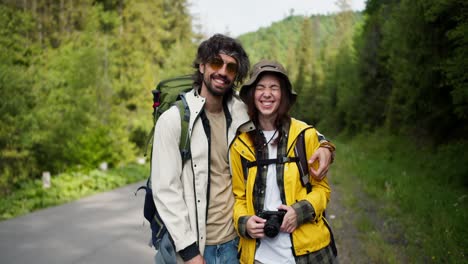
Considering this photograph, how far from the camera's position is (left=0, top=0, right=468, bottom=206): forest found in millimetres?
12812

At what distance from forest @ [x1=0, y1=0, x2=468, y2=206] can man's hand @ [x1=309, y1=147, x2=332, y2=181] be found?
1.74 metres

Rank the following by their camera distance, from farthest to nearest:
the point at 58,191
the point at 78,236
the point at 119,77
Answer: the point at 119,77, the point at 58,191, the point at 78,236

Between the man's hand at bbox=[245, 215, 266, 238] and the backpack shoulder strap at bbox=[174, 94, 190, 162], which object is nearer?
the man's hand at bbox=[245, 215, 266, 238]

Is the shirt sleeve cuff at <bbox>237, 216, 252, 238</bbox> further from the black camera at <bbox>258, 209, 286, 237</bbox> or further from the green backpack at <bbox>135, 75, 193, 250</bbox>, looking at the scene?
the green backpack at <bbox>135, 75, 193, 250</bbox>

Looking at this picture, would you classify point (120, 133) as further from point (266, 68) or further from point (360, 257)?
point (266, 68)

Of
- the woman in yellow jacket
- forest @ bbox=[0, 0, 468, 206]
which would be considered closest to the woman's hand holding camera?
the woman in yellow jacket

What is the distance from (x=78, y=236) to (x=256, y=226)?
18.7 feet

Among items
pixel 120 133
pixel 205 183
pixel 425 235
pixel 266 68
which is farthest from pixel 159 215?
pixel 120 133

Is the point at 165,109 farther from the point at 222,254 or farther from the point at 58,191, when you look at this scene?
the point at 58,191

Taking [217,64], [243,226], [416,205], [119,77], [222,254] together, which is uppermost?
[217,64]

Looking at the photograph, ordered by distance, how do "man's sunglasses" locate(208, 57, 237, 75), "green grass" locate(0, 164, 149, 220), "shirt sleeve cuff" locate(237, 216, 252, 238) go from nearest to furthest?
"shirt sleeve cuff" locate(237, 216, 252, 238) → "man's sunglasses" locate(208, 57, 237, 75) → "green grass" locate(0, 164, 149, 220)

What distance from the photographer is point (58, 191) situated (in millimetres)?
11562

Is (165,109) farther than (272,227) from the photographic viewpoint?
Yes

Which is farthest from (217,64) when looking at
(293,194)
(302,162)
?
(293,194)
